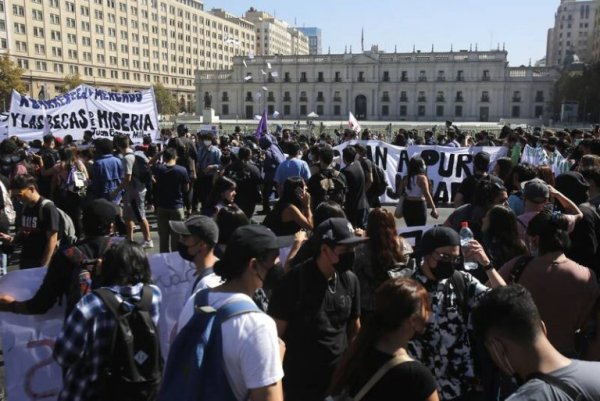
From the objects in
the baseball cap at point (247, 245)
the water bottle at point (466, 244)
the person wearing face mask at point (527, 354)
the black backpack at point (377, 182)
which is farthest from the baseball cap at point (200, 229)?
the black backpack at point (377, 182)

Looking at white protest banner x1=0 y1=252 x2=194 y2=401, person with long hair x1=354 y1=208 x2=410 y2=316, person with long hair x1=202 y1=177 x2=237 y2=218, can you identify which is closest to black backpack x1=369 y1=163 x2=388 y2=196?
person with long hair x1=202 y1=177 x2=237 y2=218

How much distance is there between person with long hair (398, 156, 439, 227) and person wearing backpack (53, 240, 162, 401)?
4889 mm

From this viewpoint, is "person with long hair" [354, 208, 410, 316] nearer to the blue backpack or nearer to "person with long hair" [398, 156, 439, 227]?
the blue backpack

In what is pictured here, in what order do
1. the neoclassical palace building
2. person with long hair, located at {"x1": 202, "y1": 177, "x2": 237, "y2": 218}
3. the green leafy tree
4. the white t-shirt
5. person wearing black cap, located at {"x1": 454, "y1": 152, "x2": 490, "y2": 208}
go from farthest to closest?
1. the neoclassical palace building
2. the green leafy tree
3. person wearing black cap, located at {"x1": 454, "y1": 152, "x2": 490, "y2": 208}
4. person with long hair, located at {"x1": 202, "y1": 177, "x2": 237, "y2": 218}
5. the white t-shirt

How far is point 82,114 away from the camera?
11.7 meters

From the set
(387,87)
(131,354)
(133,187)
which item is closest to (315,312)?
(131,354)

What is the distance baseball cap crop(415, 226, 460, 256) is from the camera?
10.0 feet

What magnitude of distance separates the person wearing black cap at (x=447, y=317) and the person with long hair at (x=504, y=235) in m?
0.90

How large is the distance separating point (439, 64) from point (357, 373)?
98.5 m

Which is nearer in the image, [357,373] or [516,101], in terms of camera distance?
[357,373]

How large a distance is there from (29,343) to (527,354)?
327 cm

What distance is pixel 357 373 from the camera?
219 cm

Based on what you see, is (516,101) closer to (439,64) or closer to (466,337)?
(439,64)

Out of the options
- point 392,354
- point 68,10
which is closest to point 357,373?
point 392,354
